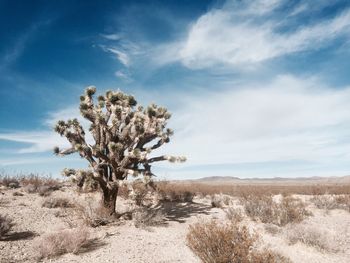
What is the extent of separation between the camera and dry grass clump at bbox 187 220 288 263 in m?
5.32

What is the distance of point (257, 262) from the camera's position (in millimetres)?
5141

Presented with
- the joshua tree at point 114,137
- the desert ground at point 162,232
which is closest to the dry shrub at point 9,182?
the desert ground at point 162,232

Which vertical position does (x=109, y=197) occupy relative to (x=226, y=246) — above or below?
above

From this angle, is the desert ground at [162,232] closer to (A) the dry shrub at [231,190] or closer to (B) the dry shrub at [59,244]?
(B) the dry shrub at [59,244]

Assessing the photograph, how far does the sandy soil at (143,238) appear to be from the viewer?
23.1ft

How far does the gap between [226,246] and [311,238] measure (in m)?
3.61

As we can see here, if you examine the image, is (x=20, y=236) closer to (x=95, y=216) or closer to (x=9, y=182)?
(x=95, y=216)

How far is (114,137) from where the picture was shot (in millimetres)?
11391

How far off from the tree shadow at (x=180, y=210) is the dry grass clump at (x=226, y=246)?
17.5 feet

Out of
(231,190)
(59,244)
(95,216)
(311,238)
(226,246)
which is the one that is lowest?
(311,238)

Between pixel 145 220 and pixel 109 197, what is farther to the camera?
pixel 109 197

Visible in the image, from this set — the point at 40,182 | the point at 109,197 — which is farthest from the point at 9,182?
the point at 109,197

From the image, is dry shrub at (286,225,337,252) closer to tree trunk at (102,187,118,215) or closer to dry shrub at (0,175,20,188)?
tree trunk at (102,187,118,215)

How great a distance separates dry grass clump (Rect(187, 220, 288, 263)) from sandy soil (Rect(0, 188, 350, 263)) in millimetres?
1033
